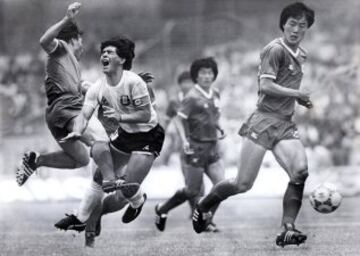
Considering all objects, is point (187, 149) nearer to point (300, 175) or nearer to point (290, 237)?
point (300, 175)

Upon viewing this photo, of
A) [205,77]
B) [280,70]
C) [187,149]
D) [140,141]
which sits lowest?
[187,149]

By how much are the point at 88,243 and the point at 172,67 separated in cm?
1210

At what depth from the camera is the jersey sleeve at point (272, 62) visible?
8.00 metres

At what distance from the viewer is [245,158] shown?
26.5 feet

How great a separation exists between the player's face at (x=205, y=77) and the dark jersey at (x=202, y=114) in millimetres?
83

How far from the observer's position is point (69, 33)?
30.0 feet

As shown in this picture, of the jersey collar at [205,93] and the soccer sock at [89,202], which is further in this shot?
the jersey collar at [205,93]

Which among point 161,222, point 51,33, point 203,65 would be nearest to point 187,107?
point 203,65

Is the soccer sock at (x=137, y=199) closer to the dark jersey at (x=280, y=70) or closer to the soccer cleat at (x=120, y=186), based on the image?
the soccer cleat at (x=120, y=186)

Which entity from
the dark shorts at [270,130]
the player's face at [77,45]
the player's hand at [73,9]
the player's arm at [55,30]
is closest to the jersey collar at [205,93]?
the player's face at [77,45]

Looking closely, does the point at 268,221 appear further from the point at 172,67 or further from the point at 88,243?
the point at 172,67

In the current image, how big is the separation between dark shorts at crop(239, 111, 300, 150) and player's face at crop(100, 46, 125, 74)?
130cm

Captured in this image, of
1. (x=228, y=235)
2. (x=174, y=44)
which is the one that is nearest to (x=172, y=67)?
(x=174, y=44)

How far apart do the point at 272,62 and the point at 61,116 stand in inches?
89.8
